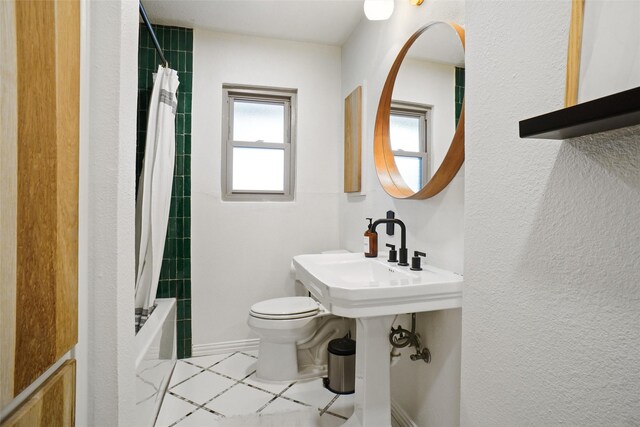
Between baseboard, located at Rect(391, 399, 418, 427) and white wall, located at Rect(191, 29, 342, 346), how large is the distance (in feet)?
3.95

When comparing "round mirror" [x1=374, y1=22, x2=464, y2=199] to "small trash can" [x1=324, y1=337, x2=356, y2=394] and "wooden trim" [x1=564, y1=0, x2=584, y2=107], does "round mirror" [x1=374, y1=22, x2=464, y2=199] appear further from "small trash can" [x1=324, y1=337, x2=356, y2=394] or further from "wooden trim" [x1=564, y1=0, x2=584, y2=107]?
"small trash can" [x1=324, y1=337, x2=356, y2=394]

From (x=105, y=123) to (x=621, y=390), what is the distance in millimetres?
1193

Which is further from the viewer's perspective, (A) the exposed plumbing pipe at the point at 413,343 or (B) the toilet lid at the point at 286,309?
(B) the toilet lid at the point at 286,309

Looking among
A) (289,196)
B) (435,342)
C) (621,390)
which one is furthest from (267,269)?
(621,390)

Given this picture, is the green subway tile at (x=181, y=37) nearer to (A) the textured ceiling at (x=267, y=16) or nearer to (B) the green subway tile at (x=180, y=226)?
(A) the textured ceiling at (x=267, y=16)

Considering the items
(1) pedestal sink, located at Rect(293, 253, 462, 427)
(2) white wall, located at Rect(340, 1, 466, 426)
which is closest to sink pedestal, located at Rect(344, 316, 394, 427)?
(1) pedestal sink, located at Rect(293, 253, 462, 427)

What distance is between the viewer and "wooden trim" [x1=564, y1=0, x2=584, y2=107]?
626mm

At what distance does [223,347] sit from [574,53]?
269cm

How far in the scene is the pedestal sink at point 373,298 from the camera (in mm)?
1143

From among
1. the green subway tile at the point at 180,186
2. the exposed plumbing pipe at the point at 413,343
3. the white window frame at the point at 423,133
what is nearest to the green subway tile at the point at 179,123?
the green subway tile at the point at 180,186

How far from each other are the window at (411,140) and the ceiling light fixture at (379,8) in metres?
0.49

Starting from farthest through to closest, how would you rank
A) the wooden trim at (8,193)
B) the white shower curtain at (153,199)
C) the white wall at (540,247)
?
the white shower curtain at (153,199) → the white wall at (540,247) → the wooden trim at (8,193)

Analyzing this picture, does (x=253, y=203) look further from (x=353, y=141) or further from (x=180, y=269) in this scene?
(x=353, y=141)

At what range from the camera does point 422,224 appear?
5.28 ft
